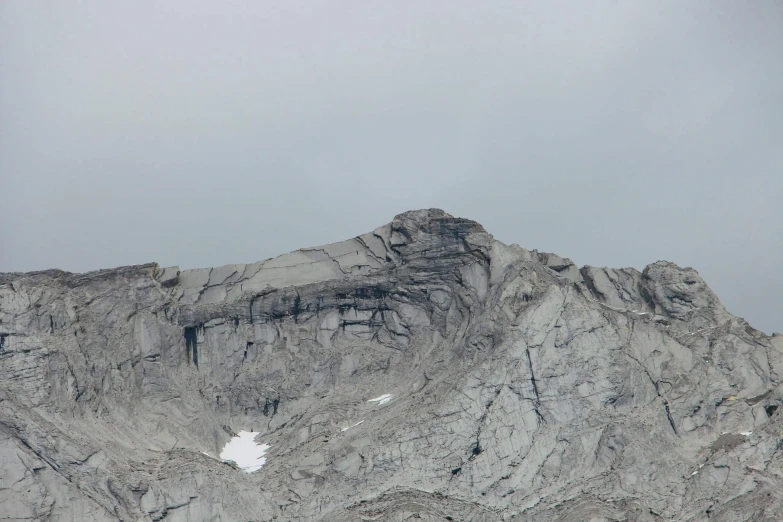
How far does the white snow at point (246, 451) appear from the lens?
365 feet

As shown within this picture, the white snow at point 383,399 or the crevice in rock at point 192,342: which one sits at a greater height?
the crevice in rock at point 192,342

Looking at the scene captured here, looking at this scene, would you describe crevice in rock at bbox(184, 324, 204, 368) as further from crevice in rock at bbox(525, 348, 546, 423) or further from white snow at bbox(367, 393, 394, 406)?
crevice in rock at bbox(525, 348, 546, 423)

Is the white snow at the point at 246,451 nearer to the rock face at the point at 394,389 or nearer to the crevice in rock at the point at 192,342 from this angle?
the rock face at the point at 394,389

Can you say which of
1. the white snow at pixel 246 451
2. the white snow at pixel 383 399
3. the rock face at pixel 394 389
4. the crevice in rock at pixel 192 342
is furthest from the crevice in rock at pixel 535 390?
the crevice in rock at pixel 192 342

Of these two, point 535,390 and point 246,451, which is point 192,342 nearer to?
point 246,451

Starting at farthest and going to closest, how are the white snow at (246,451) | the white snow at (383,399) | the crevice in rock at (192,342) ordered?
1. the crevice in rock at (192,342)
2. the white snow at (383,399)
3. the white snow at (246,451)

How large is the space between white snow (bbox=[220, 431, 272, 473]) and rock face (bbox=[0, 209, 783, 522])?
2.35 feet

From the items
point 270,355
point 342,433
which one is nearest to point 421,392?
point 342,433

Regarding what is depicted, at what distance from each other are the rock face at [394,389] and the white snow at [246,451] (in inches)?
28.2

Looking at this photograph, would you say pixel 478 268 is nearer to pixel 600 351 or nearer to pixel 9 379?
pixel 600 351

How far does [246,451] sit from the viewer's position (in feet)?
375

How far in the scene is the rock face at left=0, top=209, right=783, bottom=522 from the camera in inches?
4136

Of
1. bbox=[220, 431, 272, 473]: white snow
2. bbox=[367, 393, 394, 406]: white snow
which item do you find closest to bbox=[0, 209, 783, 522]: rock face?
bbox=[220, 431, 272, 473]: white snow

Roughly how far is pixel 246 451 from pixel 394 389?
1111 centimetres
